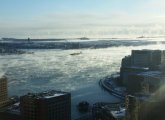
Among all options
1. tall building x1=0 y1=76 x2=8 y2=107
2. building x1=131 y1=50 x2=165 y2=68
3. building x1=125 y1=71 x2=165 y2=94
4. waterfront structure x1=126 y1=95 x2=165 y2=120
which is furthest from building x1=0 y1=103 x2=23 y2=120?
building x1=131 y1=50 x2=165 y2=68

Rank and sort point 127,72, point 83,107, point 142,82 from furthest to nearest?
1. point 127,72
2. point 142,82
3. point 83,107

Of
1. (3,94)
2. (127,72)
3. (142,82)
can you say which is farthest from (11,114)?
(127,72)

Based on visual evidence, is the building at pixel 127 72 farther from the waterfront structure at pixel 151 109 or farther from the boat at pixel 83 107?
the waterfront structure at pixel 151 109

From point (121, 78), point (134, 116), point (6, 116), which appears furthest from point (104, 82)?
point (134, 116)

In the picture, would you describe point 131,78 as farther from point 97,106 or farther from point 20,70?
point 20,70

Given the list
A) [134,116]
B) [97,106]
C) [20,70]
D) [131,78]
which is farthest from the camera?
[20,70]

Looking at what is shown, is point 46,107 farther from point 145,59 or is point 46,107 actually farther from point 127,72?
point 145,59

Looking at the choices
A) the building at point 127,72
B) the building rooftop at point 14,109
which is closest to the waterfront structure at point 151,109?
the building rooftop at point 14,109

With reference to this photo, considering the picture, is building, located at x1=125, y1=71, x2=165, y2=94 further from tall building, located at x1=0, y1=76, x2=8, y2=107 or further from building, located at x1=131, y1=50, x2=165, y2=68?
tall building, located at x1=0, y1=76, x2=8, y2=107
